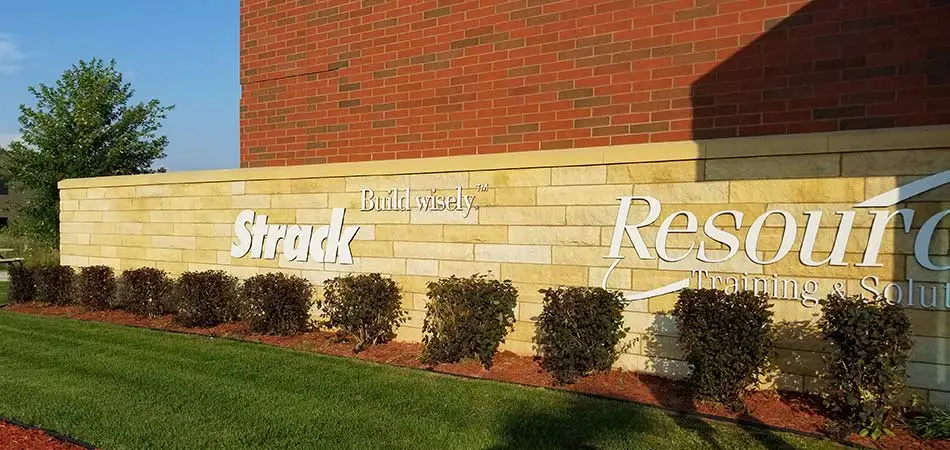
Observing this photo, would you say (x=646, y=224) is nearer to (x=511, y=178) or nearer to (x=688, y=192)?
(x=688, y=192)

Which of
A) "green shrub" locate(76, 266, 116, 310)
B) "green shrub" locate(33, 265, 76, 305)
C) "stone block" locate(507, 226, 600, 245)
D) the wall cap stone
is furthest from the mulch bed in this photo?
"green shrub" locate(33, 265, 76, 305)

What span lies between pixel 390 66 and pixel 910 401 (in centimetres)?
695

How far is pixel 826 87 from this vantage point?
21.7 ft

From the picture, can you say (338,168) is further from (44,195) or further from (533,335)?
(44,195)

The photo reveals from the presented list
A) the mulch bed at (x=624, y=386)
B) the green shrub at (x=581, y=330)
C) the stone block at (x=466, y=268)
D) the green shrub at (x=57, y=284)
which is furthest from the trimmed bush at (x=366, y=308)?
the green shrub at (x=57, y=284)

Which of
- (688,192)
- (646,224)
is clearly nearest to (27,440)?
(646,224)

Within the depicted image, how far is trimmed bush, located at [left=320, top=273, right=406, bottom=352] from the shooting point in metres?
8.21

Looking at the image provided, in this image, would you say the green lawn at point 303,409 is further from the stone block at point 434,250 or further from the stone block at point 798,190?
the stone block at point 798,190

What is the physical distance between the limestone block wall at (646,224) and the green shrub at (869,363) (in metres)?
0.75

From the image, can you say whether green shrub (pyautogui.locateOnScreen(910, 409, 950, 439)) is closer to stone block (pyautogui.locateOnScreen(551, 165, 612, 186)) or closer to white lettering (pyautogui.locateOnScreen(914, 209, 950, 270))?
white lettering (pyautogui.locateOnScreen(914, 209, 950, 270))

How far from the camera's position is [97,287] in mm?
11766

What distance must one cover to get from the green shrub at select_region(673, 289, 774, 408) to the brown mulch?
14.9 feet

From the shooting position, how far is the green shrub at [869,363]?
16.3 feet

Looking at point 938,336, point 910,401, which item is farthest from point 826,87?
point 910,401
